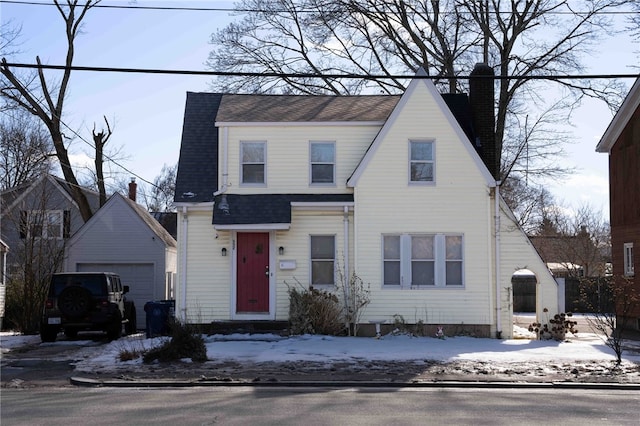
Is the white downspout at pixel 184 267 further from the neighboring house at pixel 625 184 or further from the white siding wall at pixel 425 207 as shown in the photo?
the neighboring house at pixel 625 184

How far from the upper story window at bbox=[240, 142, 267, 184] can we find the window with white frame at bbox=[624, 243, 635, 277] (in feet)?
44.8

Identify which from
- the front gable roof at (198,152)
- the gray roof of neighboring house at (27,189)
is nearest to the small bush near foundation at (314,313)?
the front gable roof at (198,152)

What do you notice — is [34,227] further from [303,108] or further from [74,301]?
[303,108]

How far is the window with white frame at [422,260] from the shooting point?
22.5 meters

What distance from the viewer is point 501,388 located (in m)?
14.4

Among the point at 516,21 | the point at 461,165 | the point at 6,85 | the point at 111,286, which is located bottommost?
the point at 111,286

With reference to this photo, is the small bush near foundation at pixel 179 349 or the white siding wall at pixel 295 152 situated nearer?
the small bush near foundation at pixel 179 349

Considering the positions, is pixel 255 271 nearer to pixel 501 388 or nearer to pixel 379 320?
pixel 379 320

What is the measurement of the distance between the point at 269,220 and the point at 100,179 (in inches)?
754

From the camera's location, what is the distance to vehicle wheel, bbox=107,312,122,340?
22.4 meters

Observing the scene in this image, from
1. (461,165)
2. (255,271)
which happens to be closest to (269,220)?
(255,271)

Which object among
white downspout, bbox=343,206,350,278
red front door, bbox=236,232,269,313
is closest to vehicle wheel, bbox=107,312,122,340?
red front door, bbox=236,232,269,313

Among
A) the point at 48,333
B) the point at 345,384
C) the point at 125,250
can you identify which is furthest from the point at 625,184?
the point at 48,333

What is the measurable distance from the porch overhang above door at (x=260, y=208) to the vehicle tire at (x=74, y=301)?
4165 millimetres
